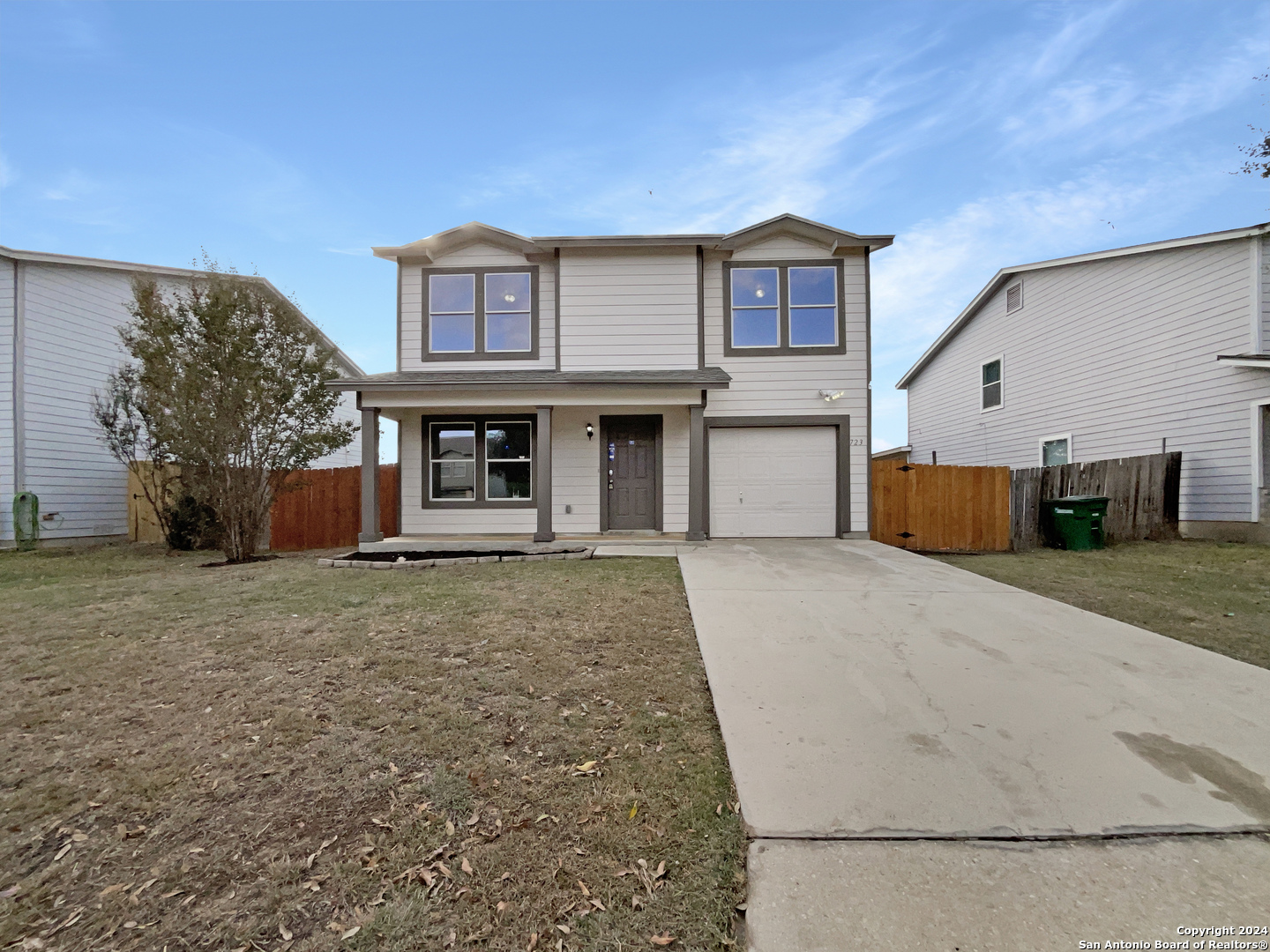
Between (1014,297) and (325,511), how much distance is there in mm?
18019

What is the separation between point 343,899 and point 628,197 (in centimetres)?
1641

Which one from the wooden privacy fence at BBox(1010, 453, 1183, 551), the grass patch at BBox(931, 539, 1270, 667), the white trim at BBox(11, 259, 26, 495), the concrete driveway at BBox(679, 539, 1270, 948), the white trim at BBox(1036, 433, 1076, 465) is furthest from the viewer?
the white trim at BBox(1036, 433, 1076, 465)

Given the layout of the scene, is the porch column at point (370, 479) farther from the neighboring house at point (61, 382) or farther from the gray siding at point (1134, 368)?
the gray siding at point (1134, 368)

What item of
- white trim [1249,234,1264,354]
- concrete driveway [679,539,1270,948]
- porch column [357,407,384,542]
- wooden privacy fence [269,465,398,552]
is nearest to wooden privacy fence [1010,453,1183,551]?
white trim [1249,234,1264,354]

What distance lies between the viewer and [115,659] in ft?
12.7

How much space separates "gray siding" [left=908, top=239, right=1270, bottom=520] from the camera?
9867 mm

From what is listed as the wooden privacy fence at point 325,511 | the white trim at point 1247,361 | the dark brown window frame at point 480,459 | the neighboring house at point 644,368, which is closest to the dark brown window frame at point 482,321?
the neighboring house at point 644,368

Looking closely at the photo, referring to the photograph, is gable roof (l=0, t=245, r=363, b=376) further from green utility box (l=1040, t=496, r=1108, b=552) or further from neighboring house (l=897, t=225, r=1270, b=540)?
neighboring house (l=897, t=225, r=1270, b=540)

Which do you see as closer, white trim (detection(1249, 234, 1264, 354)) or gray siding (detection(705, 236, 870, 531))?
white trim (detection(1249, 234, 1264, 354))

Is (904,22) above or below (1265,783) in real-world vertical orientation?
above

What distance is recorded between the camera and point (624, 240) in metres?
10.4

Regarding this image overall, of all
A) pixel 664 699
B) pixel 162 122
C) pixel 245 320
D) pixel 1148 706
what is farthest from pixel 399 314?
pixel 1148 706

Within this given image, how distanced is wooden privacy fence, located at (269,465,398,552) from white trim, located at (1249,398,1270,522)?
15.8 metres

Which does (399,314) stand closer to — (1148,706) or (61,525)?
(61,525)
